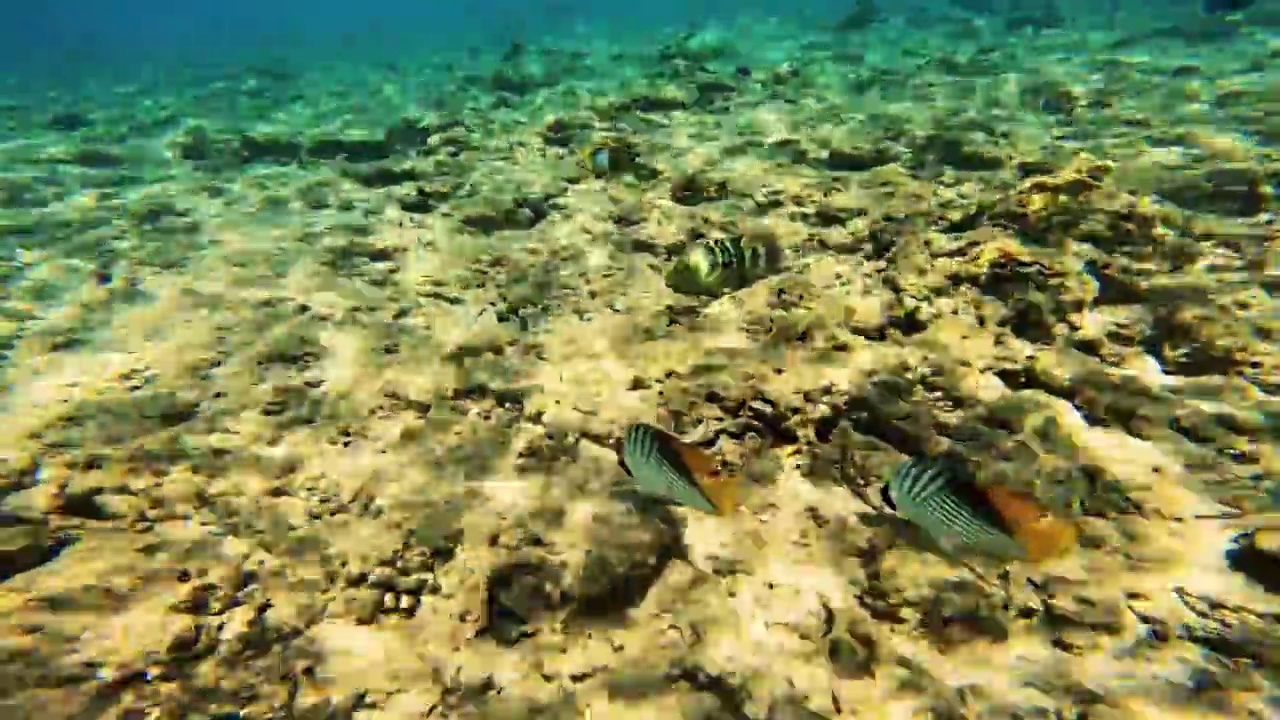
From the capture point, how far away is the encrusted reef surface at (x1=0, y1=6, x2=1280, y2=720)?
105 inches

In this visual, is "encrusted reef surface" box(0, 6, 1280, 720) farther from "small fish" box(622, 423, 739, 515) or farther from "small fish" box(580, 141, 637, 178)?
"small fish" box(622, 423, 739, 515)

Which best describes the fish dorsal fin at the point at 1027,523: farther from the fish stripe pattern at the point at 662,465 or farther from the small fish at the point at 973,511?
the fish stripe pattern at the point at 662,465

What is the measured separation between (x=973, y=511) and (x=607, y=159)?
6017 mm

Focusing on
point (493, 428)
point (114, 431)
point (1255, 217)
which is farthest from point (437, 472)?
point (1255, 217)

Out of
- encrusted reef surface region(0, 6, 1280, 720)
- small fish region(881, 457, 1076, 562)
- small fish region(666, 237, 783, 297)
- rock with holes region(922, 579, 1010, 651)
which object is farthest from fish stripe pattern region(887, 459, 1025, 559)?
small fish region(666, 237, 783, 297)

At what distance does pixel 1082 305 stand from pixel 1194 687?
2589 mm

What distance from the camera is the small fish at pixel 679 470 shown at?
8.14 ft

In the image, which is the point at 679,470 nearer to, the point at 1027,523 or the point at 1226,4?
Answer: the point at 1027,523

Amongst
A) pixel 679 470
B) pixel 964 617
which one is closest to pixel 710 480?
pixel 679 470

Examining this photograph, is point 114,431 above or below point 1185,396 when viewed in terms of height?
below

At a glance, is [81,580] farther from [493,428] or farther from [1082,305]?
[1082,305]

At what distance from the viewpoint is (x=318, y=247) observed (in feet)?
22.1

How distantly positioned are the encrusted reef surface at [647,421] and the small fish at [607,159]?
56 millimetres

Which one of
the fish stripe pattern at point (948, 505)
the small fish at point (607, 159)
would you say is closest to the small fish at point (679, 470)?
the fish stripe pattern at point (948, 505)
